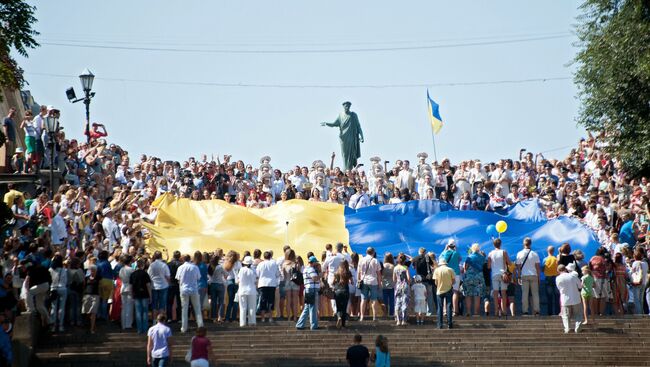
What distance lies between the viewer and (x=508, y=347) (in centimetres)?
2866

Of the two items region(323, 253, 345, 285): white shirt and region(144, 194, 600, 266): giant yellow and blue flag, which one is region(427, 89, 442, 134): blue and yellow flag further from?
region(323, 253, 345, 285): white shirt

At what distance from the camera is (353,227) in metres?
39.8

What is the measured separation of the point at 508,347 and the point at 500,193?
13479mm

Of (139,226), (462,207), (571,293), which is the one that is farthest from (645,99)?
(139,226)

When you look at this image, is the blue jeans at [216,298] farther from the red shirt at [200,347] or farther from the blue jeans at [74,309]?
the red shirt at [200,347]

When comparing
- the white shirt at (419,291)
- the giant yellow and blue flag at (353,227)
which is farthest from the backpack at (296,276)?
the giant yellow and blue flag at (353,227)

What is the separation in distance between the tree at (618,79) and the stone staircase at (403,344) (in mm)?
8627

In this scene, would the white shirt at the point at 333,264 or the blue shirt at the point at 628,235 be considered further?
the blue shirt at the point at 628,235

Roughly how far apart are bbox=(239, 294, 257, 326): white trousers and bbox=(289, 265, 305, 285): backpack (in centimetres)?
113

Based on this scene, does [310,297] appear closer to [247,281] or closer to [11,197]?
[247,281]

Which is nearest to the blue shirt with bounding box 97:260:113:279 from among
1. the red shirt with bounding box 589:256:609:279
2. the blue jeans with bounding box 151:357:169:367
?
the blue jeans with bounding box 151:357:169:367

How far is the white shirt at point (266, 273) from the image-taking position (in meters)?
29.4

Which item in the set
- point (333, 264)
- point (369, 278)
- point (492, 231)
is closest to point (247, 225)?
point (492, 231)

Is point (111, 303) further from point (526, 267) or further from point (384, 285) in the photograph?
point (526, 267)
